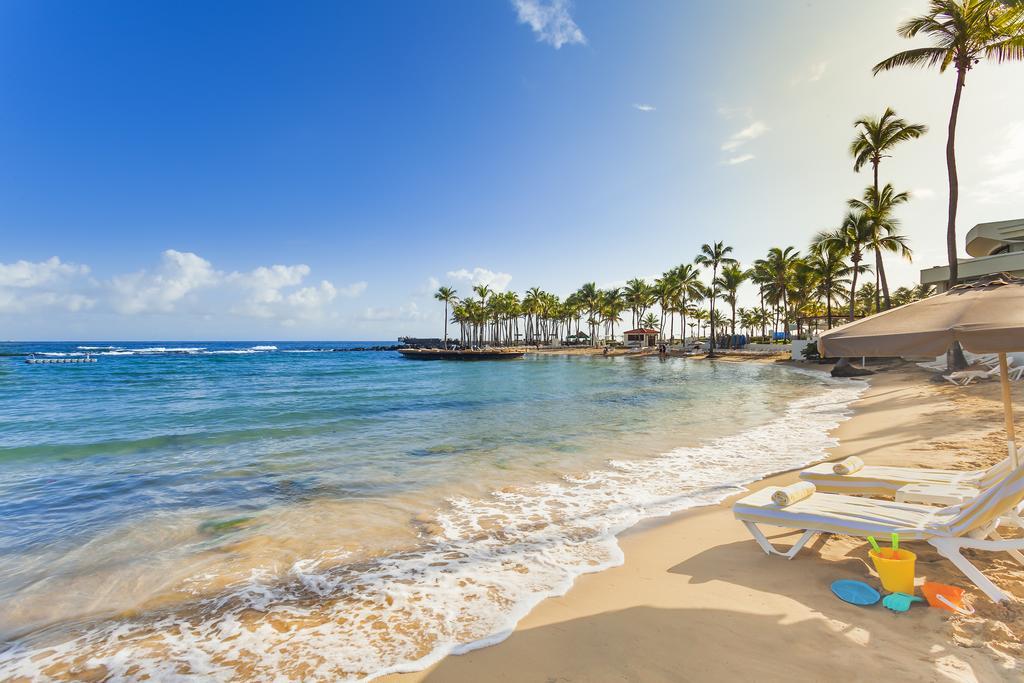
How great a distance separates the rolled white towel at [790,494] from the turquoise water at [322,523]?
188cm

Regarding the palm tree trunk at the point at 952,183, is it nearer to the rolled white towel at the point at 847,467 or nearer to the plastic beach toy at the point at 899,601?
the rolled white towel at the point at 847,467

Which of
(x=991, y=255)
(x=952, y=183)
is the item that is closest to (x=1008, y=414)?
(x=952, y=183)

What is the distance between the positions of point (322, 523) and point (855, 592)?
20.6 ft

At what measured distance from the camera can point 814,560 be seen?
14.2ft

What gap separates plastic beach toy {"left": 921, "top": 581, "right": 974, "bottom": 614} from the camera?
330cm

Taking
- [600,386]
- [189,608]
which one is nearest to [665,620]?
[189,608]

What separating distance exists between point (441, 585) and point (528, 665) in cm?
161

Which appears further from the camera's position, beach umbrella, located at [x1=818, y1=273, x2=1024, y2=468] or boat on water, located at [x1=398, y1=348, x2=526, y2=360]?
boat on water, located at [x1=398, y1=348, x2=526, y2=360]

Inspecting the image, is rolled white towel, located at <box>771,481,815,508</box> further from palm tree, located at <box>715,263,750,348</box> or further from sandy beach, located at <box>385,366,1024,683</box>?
palm tree, located at <box>715,263,750,348</box>

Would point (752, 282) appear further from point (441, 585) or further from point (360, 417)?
point (441, 585)

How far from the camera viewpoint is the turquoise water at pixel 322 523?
3.69m

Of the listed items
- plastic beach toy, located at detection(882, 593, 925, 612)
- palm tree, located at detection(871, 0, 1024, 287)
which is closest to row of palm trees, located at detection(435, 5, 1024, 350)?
palm tree, located at detection(871, 0, 1024, 287)

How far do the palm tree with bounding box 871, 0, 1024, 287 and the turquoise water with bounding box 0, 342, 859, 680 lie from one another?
12.7m

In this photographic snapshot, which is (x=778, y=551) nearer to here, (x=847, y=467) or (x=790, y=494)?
(x=790, y=494)
